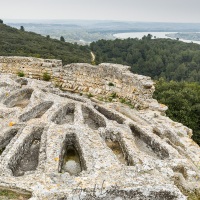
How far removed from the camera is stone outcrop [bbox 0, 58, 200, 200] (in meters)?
5.62

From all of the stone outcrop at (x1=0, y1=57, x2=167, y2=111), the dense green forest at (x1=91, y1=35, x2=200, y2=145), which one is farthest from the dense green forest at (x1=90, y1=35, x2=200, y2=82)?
the stone outcrop at (x1=0, y1=57, x2=167, y2=111)

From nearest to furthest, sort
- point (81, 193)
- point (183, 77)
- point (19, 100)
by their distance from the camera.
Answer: point (81, 193) < point (19, 100) < point (183, 77)

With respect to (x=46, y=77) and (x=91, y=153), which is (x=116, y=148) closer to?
(x=91, y=153)

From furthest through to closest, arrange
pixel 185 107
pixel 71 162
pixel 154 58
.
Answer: pixel 154 58 → pixel 185 107 → pixel 71 162

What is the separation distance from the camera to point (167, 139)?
8781 millimetres

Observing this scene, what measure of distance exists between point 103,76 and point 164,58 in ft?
248

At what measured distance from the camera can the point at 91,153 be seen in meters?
6.94

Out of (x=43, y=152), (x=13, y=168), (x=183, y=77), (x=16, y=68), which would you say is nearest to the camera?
(x=13, y=168)

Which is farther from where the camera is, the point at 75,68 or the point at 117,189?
the point at 75,68

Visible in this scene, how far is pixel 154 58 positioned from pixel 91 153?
80.8 metres

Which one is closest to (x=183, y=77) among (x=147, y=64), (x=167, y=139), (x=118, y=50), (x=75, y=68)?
(x=147, y=64)

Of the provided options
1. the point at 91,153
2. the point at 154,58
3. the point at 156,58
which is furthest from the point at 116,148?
the point at 154,58

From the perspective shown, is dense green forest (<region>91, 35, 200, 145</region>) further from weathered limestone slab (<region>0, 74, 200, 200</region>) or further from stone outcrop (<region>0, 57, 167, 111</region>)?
weathered limestone slab (<region>0, 74, 200, 200</region>)

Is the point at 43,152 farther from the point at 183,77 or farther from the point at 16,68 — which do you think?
the point at 183,77
